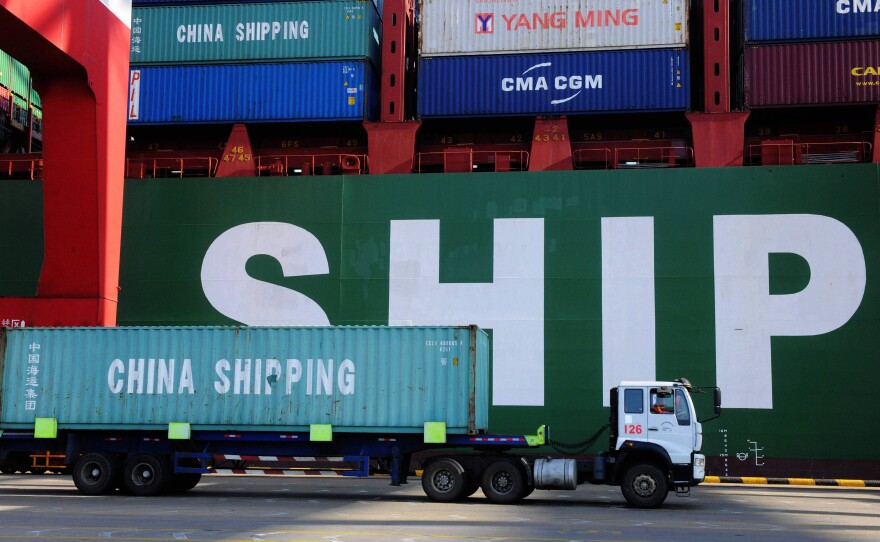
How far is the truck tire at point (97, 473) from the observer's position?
1870 centimetres

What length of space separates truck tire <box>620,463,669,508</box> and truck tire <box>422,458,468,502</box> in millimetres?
3081

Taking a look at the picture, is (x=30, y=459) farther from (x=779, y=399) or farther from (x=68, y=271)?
(x=779, y=399)

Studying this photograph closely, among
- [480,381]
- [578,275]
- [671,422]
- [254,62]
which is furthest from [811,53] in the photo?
[254,62]

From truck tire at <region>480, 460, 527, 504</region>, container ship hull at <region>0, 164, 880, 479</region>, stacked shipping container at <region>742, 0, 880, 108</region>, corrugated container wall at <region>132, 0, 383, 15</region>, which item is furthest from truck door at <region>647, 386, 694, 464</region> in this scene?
corrugated container wall at <region>132, 0, 383, 15</region>

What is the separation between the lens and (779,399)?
25.0 metres

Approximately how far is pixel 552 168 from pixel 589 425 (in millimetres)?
7855

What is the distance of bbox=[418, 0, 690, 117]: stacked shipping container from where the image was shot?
2767 cm

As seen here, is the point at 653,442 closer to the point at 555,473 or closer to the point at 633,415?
the point at 633,415

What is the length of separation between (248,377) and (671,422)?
27.4 feet

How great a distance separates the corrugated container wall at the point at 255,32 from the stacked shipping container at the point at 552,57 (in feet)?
7.07

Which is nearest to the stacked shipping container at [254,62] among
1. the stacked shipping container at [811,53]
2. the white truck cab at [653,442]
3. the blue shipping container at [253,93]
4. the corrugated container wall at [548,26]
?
the blue shipping container at [253,93]

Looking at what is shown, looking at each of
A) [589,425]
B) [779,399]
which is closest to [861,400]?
[779,399]

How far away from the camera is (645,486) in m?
17.1

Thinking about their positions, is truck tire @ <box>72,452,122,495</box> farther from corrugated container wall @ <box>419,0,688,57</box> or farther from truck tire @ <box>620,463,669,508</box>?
corrugated container wall @ <box>419,0,688,57</box>
